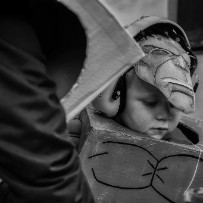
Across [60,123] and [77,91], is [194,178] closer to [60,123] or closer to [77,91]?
[77,91]

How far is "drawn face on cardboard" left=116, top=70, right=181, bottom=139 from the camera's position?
1.93 meters

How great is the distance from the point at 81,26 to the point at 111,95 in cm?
77

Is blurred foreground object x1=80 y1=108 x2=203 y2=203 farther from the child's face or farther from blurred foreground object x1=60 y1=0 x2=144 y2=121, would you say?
blurred foreground object x1=60 y1=0 x2=144 y2=121

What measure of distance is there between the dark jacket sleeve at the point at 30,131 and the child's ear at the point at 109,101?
0.94 meters

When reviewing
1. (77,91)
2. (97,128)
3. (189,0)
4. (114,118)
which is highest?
(77,91)

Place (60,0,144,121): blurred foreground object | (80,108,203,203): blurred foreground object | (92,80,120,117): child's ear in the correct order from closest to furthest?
(60,0,144,121): blurred foreground object → (80,108,203,203): blurred foreground object → (92,80,120,117): child's ear

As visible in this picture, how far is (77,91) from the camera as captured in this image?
44.6 inches

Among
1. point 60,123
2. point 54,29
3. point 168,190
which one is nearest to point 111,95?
point 168,190

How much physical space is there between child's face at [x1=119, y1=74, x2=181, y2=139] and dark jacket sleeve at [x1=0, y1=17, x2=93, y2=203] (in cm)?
101

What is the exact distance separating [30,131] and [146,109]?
1.10 m

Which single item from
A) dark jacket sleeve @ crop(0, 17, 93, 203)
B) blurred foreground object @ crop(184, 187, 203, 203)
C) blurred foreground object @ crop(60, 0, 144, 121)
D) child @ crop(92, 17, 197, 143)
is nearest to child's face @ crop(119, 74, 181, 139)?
child @ crop(92, 17, 197, 143)

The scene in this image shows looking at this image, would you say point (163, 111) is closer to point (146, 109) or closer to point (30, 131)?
point (146, 109)

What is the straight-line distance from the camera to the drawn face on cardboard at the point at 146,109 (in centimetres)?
193

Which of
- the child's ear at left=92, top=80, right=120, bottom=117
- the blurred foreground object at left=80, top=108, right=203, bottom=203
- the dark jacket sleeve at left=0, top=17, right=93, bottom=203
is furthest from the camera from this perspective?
Result: the child's ear at left=92, top=80, right=120, bottom=117
